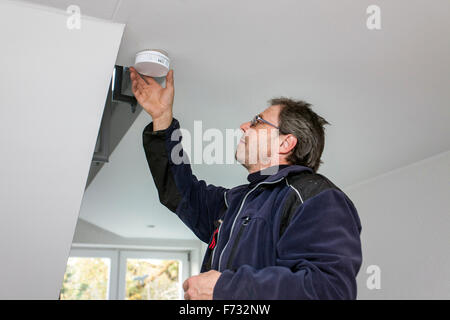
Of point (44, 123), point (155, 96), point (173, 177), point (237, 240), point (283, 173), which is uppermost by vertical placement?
point (155, 96)

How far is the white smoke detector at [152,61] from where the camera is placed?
180 centimetres

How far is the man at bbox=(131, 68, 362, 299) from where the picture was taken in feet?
3.71

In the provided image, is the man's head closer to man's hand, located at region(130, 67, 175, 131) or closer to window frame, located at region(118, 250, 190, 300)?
man's hand, located at region(130, 67, 175, 131)

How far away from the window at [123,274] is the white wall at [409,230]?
2.98 m

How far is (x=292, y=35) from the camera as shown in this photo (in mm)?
1761

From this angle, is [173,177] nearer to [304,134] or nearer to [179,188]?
[179,188]

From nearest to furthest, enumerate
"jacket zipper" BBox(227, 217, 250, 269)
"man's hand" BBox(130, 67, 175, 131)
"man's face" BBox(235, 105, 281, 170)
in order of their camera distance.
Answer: "jacket zipper" BBox(227, 217, 250, 269) → "man's face" BBox(235, 105, 281, 170) → "man's hand" BBox(130, 67, 175, 131)

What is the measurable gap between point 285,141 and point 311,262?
0.62 meters

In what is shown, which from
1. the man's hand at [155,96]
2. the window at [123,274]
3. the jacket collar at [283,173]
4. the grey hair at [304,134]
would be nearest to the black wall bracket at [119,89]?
the man's hand at [155,96]

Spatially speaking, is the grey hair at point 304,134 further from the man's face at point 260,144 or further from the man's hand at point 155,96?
the man's hand at point 155,96

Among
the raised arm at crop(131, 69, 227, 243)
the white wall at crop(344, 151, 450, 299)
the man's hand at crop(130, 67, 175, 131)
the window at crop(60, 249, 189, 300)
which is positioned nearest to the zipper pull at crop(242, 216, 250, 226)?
the raised arm at crop(131, 69, 227, 243)

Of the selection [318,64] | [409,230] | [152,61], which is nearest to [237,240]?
[152,61]

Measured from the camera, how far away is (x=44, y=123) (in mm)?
1684
